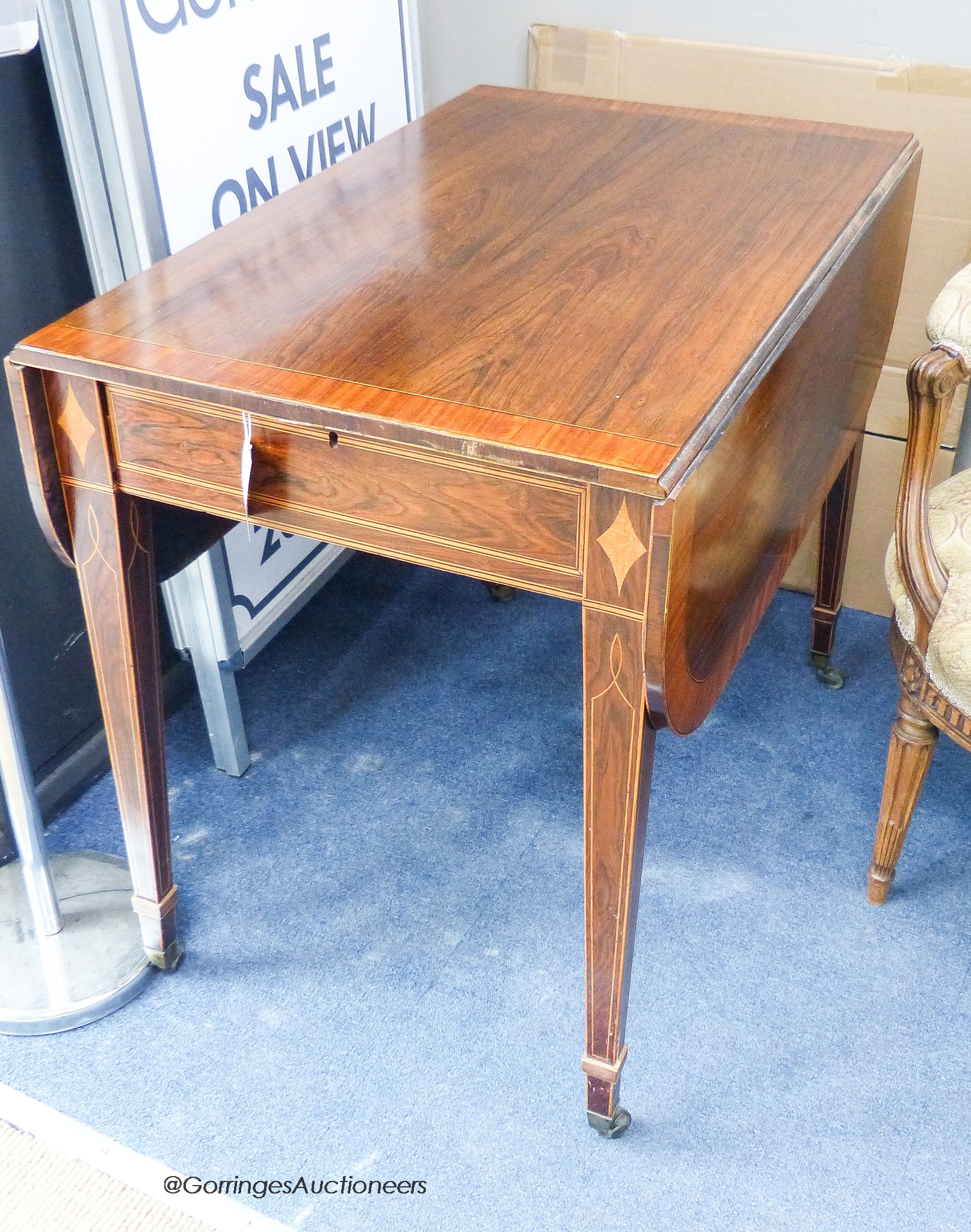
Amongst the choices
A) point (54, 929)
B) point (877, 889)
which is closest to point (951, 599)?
point (877, 889)

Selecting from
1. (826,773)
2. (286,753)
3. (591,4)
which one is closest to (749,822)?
(826,773)

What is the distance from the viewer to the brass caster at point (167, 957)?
128 cm

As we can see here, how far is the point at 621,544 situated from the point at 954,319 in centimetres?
48

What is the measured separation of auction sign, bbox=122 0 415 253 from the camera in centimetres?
119

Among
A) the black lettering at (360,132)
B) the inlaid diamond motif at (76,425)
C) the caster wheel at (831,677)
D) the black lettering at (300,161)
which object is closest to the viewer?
the inlaid diamond motif at (76,425)

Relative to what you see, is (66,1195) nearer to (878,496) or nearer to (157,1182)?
(157,1182)

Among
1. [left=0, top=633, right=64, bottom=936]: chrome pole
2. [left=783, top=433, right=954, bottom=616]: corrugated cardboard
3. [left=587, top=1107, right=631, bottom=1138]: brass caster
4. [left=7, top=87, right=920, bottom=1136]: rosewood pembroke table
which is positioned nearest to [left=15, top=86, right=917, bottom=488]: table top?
[left=7, top=87, right=920, bottom=1136]: rosewood pembroke table

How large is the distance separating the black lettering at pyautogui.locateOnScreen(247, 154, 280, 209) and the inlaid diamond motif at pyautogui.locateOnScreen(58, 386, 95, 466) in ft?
1.62

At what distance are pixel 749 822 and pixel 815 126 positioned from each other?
822 millimetres

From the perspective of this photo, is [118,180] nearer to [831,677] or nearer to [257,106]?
[257,106]

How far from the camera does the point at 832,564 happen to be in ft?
5.28

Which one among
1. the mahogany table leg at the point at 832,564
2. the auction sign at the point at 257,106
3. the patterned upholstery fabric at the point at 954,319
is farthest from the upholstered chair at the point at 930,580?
the auction sign at the point at 257,106

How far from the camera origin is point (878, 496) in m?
1.74

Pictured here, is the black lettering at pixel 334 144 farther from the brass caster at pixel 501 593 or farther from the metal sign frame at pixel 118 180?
the brass caster at pixel 501 593
